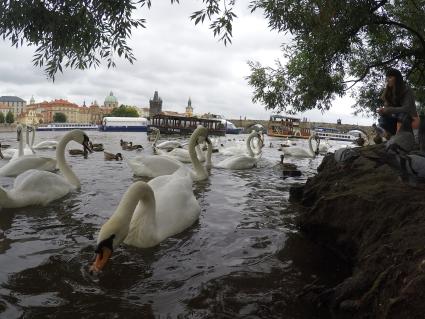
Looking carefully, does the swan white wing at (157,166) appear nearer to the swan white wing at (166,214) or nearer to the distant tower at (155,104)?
the swan white wing at (166,214)

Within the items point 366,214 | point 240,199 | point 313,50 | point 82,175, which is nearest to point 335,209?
point 366,214

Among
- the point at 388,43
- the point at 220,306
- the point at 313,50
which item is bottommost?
the point at 220,306

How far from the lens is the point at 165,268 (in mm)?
4273

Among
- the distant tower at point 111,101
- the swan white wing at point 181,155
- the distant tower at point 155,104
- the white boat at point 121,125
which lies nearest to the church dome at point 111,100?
the distant tower at point 111,101

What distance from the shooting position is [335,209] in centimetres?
499

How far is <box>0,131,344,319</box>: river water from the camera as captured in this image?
3.38 meters

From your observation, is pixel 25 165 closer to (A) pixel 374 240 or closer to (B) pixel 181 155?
(B) pixel 181 155

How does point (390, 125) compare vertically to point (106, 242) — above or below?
above

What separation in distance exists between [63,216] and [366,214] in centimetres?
414

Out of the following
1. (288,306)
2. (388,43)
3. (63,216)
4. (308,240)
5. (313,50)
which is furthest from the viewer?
(388,43)

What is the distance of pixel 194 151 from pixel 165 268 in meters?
6.63

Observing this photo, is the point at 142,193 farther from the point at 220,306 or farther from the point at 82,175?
the point at 82,175

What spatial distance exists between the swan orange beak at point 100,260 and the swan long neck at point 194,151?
22.3ft

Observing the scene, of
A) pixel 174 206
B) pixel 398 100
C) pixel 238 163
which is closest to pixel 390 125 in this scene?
pixel 398 100
